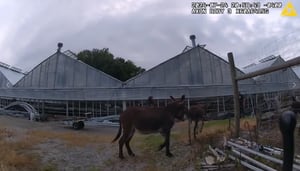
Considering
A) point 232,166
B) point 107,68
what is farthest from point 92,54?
point 232,166

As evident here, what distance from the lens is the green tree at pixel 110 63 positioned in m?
49.7

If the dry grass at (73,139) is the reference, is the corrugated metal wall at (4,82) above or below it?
above

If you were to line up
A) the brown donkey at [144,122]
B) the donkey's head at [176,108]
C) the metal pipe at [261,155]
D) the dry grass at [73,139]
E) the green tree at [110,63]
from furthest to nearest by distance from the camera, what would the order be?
the green tree at [110,63], the dry grass at [73,139], the donkey's head at [176,108], the brown donkey at [144,122], the metal pipe at [261,155]

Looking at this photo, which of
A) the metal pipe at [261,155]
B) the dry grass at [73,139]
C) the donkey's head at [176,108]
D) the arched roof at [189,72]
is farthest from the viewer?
the arched roof at [189,72]

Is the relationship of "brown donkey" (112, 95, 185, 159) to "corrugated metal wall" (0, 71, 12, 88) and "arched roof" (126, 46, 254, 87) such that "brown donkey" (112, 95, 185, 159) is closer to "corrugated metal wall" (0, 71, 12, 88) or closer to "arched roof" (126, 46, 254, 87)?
"arched roof" (126, 46, 254, 87)

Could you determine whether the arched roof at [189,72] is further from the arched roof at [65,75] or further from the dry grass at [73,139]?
the dry grass at [73,139]

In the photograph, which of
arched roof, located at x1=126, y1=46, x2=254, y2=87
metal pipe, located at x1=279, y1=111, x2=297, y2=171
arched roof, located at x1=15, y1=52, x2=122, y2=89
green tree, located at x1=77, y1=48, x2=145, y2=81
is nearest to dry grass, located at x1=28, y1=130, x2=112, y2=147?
metal pipe, located at x1=279, y1=111, x2=297, y2=171

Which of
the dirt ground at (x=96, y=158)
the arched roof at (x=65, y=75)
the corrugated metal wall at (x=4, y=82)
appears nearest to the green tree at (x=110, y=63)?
the corrugated metal wall at (x=4, y=82)

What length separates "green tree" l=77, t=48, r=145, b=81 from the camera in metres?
49.7

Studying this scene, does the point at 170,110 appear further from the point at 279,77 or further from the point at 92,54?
the point at 92,54

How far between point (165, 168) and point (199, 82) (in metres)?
24.5

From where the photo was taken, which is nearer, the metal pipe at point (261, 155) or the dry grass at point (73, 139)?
the metal pipe at point (261, 155)

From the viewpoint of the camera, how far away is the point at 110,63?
50219 millimetres

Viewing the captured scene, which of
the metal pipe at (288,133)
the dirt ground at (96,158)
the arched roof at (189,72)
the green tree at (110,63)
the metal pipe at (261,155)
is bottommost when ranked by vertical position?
the dirt ground at (96,158)
